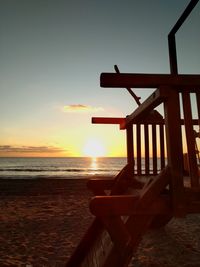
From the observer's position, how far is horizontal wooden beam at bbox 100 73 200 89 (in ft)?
8.07

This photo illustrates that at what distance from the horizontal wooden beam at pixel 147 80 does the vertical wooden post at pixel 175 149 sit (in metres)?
0.09

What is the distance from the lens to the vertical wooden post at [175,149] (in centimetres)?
239

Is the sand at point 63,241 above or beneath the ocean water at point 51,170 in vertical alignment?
beneath

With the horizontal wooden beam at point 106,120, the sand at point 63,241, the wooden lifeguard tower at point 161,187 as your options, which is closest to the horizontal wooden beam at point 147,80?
the wooden lifeguard tower at point 161,187

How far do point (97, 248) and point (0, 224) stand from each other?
506cm

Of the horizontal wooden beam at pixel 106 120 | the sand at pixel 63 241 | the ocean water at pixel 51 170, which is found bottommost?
the sand at pixel 63 241

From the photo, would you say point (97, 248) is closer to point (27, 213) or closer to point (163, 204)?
point (163, 204)

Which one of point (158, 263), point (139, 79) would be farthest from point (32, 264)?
point (139, 79)

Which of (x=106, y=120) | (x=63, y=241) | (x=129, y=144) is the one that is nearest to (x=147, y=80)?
(x=129, y=144)

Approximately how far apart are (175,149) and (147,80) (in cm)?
74

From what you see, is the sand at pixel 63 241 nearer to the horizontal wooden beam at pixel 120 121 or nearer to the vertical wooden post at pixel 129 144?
the vertical wooden post at pixel 129 144

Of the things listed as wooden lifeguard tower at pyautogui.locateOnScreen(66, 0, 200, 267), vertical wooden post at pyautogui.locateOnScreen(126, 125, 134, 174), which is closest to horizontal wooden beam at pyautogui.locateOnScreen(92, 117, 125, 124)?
vertical wooden post at pyautogui.locateOnScreen(126, 125, 134, 174)

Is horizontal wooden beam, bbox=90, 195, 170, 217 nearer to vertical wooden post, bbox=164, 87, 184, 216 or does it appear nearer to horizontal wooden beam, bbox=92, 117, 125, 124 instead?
vertical wooden post, bbox=164, 87, 184, 216

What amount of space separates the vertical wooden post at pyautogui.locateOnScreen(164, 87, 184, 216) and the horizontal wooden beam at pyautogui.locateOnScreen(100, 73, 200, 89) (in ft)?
0.31
